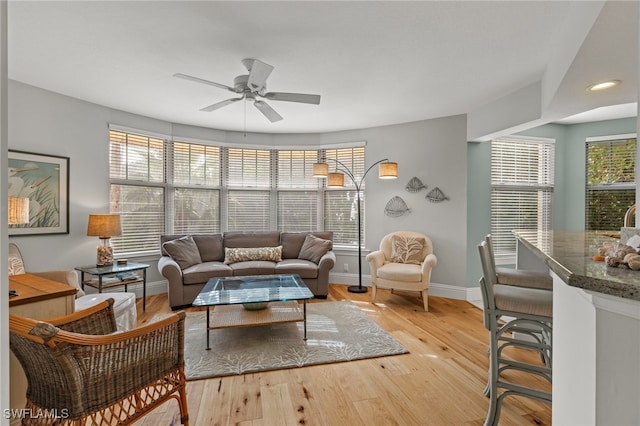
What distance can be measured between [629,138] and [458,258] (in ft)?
10.4

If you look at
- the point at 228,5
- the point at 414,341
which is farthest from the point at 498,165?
the point at 228,5

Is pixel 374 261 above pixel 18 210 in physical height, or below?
below

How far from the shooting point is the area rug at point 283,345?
2.69 m

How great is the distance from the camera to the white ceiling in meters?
2.07

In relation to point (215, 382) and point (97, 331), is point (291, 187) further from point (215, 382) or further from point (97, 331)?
point (97, 331)

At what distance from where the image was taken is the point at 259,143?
5641mm

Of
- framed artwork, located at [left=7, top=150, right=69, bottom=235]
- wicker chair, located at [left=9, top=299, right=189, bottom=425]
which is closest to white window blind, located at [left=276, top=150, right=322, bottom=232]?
framed artwork, located at [left=7, top=150, right=69, bottom=235]

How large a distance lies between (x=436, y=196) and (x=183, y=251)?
3.86m

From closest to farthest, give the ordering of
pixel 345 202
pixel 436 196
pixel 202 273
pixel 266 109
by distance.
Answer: pixel 266 109
pixel 202 273
pixel 436 196
pixel 345 202

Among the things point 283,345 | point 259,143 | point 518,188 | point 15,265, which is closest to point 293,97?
point 283,345

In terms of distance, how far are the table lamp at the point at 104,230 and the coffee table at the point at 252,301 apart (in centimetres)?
141

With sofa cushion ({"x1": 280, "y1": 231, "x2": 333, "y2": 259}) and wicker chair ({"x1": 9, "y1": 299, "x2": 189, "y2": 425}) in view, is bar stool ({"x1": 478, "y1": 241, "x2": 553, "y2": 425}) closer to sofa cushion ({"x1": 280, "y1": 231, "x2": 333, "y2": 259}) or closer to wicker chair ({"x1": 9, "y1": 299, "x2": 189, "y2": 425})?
wicker chair ({"x1": 9, "y1": 299, "x2": 189, "y2": 425})

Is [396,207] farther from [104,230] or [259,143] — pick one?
[104,230]

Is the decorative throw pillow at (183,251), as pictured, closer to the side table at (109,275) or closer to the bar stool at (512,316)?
the side table at (109,275)
